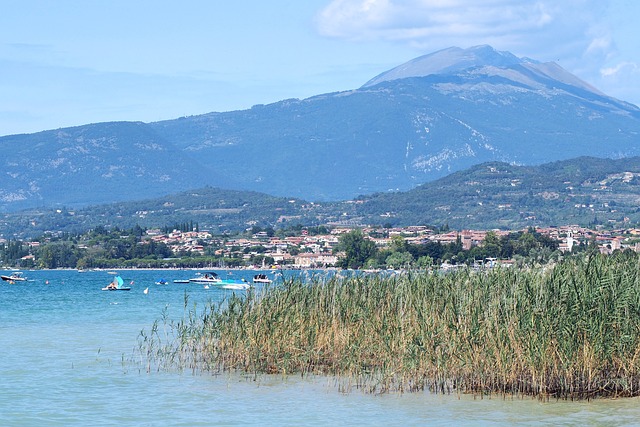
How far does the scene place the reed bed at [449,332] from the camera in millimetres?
21109

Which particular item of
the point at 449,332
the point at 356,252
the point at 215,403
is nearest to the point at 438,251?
the point at 356,252

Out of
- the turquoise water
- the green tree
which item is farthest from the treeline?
the turquoise water

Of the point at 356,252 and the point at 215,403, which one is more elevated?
the point at 215,403

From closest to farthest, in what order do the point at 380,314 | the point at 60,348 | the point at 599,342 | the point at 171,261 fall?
the point at 599,342 → the point at 380,314 → the point at 60,348 → the point at 171,261

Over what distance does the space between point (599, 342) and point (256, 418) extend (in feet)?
21.3

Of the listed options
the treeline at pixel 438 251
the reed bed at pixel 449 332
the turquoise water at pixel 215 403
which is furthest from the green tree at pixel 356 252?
the reed bed at pixel 449 332

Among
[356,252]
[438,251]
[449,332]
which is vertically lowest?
[356,252]

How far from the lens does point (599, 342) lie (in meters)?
20.8

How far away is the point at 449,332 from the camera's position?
22719mm

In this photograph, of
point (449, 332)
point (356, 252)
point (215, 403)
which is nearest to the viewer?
point (449, 332)

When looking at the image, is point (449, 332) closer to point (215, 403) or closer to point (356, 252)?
point (215, 403)

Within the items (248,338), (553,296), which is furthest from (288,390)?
(553,296)

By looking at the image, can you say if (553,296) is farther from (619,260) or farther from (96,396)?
(96,396)

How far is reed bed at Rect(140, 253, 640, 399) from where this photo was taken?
21.1 m
